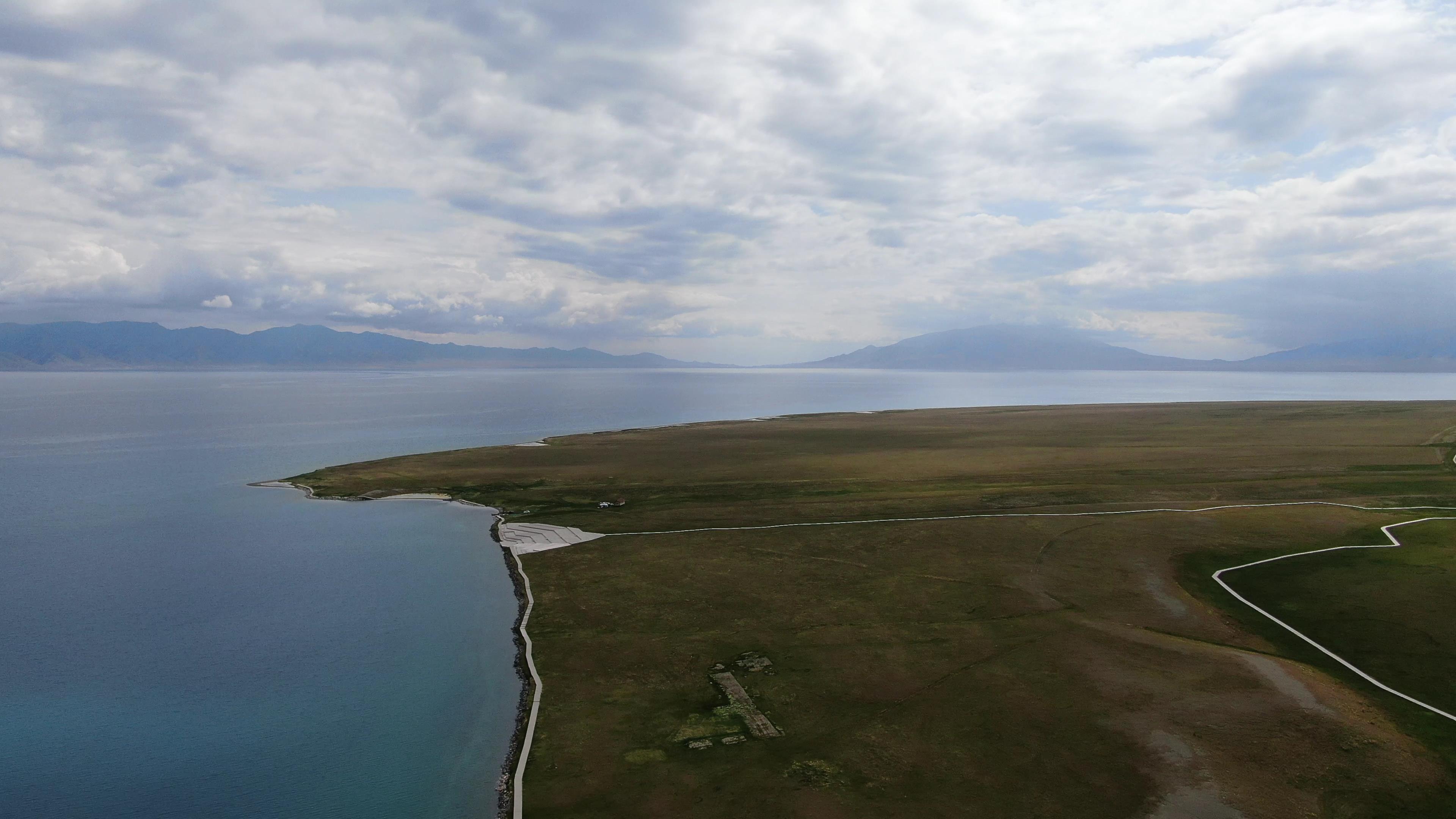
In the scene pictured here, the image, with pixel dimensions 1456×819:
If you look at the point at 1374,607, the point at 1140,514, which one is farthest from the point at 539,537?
the point at 1374,607

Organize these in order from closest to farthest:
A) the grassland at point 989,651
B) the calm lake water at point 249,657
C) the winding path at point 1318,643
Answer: the grassland at point 989,651 < the calm lake water at point 249,657 < the winding path at point 1318,643

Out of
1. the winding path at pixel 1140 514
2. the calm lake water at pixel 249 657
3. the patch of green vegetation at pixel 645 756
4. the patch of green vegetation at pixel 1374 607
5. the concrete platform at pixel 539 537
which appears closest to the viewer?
the patch of green vegetation at pixel 645 756

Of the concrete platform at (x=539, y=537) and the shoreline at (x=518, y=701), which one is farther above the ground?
the concrete platform at (x=539, y=537)

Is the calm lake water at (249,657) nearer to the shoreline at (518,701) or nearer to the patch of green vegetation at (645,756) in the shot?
the shoreline at (518,701)

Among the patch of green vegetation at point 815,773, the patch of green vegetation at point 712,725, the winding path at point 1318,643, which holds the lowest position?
the patch of green vegetation at point 815,773

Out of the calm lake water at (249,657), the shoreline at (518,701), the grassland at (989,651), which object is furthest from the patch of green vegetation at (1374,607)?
the calm lake water at (249,657)

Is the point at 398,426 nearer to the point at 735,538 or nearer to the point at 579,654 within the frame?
the point at 735,538

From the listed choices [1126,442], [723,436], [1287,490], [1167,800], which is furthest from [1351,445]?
[1167,800]

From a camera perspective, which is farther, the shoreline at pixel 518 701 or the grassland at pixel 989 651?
the shoreline at pixel 518 701
